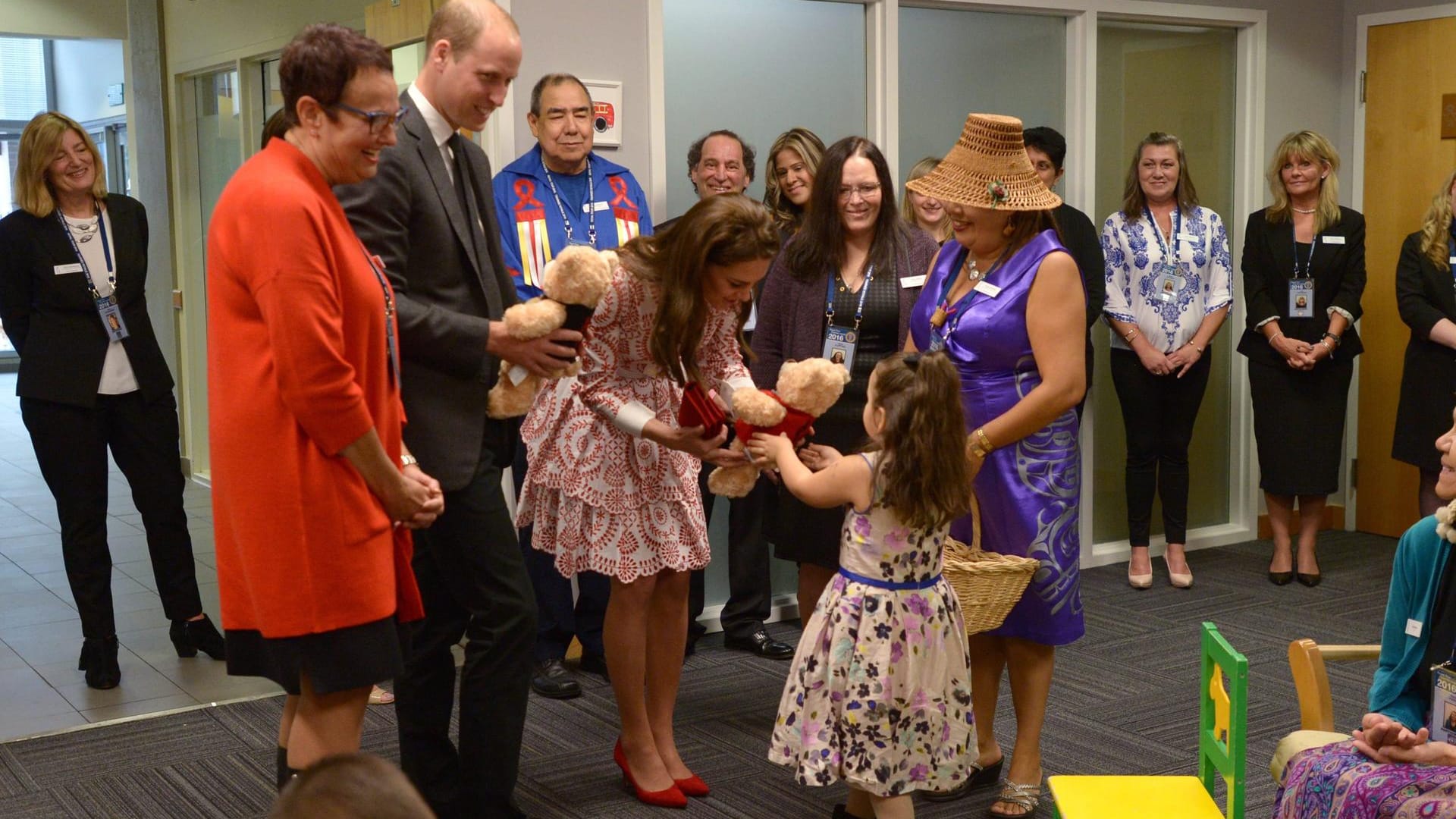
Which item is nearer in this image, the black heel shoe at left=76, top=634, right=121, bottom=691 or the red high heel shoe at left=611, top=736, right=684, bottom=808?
the red high heel shoe at left=611, top=736, right=684, bottom=808

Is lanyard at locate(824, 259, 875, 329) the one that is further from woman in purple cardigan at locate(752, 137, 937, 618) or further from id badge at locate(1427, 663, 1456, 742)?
id badge at locate(1427, 663, 1456, 742)

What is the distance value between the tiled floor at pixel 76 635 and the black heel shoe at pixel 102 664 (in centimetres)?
3

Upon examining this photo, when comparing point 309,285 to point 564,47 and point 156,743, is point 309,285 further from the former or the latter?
point 564,47

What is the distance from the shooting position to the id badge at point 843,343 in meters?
3.63

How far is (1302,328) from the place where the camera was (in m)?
5.58

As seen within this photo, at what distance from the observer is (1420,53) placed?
6066 millimetres

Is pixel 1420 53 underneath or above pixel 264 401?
above

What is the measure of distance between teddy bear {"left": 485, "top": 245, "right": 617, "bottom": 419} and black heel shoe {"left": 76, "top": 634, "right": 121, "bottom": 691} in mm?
2141

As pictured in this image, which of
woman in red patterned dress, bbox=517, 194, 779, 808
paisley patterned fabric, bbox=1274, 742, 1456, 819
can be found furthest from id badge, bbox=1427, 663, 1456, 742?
woman in red patterned dress, bbox=517, 194, 779, 808

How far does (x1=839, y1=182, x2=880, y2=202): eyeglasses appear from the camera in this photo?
A: 3601mm

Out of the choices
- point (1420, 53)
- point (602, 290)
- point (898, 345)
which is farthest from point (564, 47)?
point (1420, 53)

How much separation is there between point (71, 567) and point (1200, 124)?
471 centimetres

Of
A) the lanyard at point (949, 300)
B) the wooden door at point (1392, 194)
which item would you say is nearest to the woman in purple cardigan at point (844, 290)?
the lanyard at point (949, 300)

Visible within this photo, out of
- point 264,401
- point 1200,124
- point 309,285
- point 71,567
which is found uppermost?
point 1200,124
